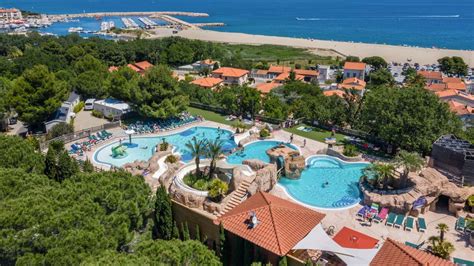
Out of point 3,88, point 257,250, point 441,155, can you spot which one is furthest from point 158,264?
point 3,88

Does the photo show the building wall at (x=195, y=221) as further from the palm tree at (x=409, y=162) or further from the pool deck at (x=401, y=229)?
the palm tree at (x=409, y=162)

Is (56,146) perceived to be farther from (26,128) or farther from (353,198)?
(353,198)

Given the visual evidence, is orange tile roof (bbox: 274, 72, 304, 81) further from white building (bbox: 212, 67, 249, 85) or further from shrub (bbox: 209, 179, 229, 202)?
shrub (bbox: 209, 179, 229, 202)

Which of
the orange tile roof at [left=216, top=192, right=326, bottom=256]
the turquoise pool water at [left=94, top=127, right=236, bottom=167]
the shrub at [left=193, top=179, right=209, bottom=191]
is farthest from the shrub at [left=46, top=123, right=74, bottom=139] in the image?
the orange tile roof at [left=216, top=192, right=326, bottom=256]

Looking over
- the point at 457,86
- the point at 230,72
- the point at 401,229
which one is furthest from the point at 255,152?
the point at 457,86

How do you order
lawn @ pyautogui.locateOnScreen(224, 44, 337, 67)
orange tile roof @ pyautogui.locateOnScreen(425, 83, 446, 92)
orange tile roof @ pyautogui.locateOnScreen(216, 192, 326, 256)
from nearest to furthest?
orange tile roof @ pyautogui.locateOnScreen(216, 192, 326, 256)
orange tile roof @ pyautogui.locateOnScreen(425, 83, 446, 92)
lawn @ pyautogui.locateOnScreen(224, 44, 337, 67)

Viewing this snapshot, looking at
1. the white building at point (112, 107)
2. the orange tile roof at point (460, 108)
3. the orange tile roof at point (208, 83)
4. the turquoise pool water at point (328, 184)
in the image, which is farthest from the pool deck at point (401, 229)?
the orange tile roof at point (208, 83)
